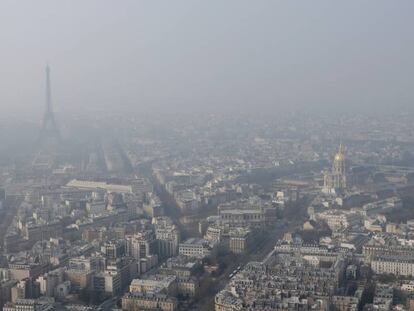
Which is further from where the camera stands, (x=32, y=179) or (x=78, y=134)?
(x=78, y=134)

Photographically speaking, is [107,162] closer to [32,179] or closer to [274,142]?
[32,179]

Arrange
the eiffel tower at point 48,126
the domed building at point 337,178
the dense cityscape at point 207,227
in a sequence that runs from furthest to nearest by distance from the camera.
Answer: the eiffel tower at point 48,126
the domed building at point 337,178
the dense cityscape at point 207,227

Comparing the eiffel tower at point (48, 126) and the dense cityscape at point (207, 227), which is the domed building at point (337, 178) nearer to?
the dense cityscape at point (207, 227)

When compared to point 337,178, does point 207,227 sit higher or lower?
lower

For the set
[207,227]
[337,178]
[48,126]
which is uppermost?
[48,126]

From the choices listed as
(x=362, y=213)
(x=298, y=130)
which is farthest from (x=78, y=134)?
(x=362, y=213)

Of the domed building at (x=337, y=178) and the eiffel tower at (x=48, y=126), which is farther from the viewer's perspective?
the eiffel tower at (x=48, y=126)

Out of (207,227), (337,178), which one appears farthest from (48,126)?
(207,227)

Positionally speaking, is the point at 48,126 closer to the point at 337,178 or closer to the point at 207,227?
the point at 337,178

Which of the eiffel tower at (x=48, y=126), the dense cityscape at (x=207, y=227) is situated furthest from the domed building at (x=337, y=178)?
the eiffel tower at (x=48, y=126)
